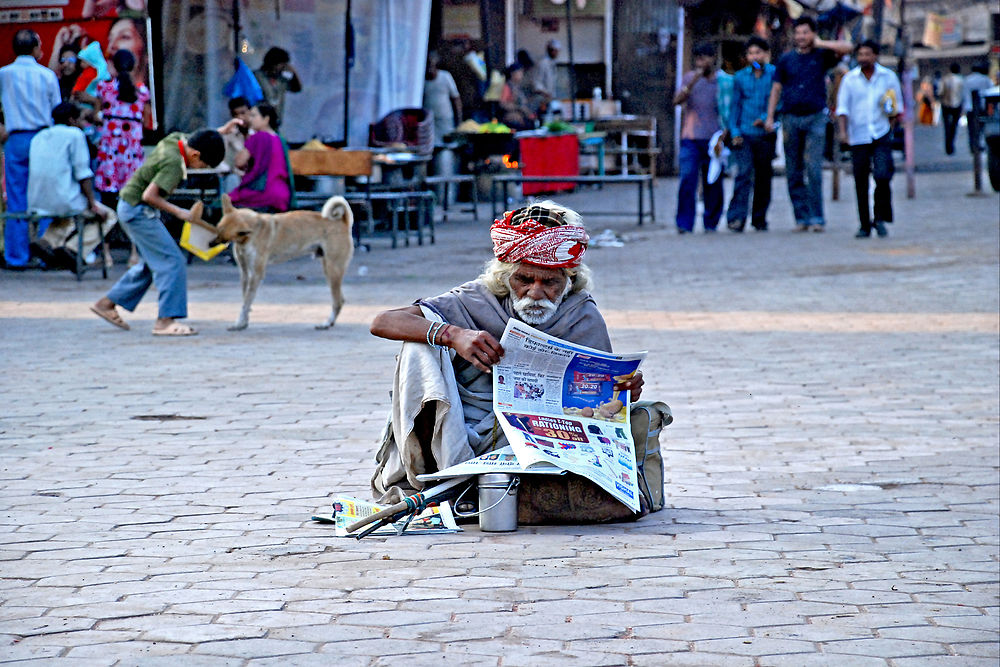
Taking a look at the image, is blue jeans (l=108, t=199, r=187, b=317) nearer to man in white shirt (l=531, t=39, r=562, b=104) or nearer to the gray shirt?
the gray shirt

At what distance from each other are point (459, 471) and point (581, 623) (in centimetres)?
99

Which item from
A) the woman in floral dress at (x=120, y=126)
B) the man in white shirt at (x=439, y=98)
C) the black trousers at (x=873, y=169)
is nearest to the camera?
the woman in floral dress at (x=120, y=126)

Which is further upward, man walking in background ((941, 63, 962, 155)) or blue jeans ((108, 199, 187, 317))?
man walking in background ((941, 63, 962, 155))

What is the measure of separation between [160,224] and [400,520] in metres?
5.54

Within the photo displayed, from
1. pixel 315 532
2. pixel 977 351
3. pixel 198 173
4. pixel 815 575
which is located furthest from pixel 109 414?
pixel 198 173

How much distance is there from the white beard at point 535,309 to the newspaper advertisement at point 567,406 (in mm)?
183

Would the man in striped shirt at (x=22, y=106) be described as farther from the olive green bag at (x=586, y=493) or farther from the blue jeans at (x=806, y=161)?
the olive green bag at (x=586, y=493)

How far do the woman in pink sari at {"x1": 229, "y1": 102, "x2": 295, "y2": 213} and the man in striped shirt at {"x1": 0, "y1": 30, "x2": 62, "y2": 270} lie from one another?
2120 mm

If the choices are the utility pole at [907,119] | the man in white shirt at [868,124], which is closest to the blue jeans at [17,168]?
the man in white shirt at [868,124]

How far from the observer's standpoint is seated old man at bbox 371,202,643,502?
4.75 meters

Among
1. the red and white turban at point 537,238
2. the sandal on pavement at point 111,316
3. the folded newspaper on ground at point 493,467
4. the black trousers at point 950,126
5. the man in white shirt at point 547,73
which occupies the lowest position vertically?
the sandal on pavement at point 111,316

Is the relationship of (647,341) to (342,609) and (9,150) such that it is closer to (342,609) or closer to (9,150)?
(342,609)

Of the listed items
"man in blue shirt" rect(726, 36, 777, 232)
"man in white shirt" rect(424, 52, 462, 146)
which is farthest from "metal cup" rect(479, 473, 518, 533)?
"man in white shirt" rect(424, 52, 462, 146)

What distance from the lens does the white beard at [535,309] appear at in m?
4.84
